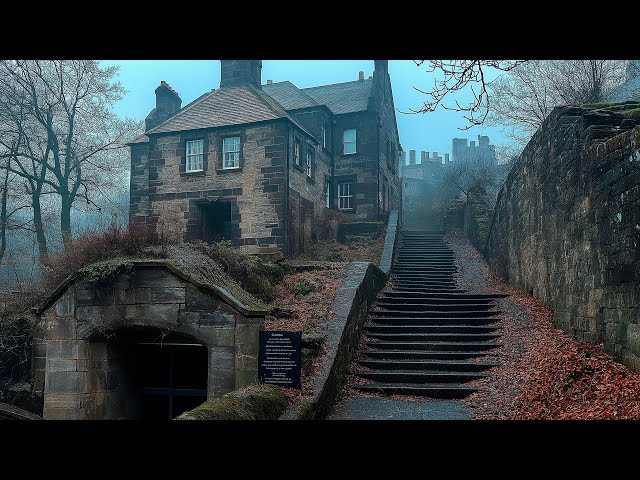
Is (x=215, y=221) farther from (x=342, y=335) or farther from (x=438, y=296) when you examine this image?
(x=342, y=335)

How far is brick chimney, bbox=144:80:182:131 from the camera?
91.1 feet

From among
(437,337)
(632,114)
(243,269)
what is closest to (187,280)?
(243,269)

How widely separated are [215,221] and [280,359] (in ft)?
54.8

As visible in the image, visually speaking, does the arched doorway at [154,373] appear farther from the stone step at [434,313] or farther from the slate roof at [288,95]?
the slate roof at [288,95]

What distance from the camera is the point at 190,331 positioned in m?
9.09

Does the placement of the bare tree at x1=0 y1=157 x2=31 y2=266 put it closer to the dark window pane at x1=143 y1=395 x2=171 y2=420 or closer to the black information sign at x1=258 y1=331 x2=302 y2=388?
the dark window pane at x1=143 y1=395 x2=171 y2=420

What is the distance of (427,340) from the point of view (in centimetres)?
1170

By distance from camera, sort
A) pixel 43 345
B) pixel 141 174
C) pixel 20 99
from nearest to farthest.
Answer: pixel 43 345, pixel 20 99, pixel 141 174

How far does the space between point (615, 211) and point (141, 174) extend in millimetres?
21126

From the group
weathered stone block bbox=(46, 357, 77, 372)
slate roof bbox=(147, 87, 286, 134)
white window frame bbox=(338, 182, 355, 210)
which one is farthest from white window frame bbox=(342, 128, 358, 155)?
weathered stone block bbox=(46, 357, 77, 372)

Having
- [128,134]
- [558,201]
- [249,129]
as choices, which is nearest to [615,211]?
[558,201]

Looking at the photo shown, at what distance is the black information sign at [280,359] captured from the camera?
26.2 ft

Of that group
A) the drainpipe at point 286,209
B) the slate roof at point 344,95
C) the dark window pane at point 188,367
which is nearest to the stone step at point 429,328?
the dark window pane at point 188,367
